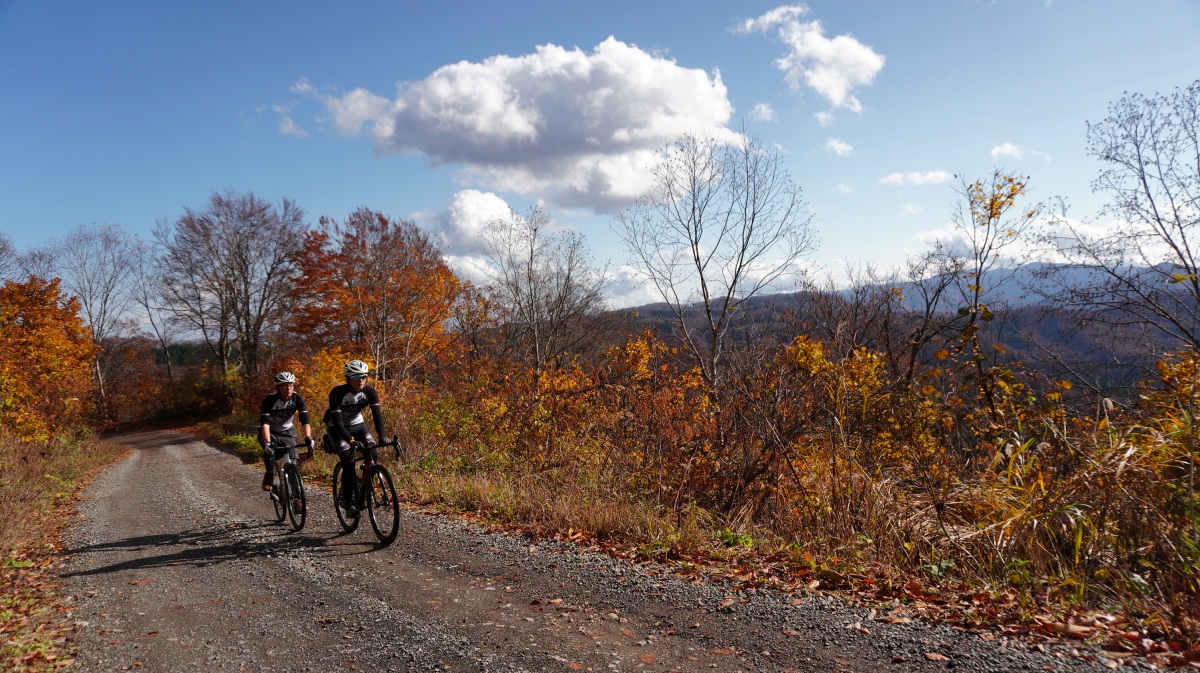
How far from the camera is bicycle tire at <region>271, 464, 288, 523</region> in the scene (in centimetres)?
794

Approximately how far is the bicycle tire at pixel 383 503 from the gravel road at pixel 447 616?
0.19 metres

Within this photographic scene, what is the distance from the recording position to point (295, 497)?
774cm

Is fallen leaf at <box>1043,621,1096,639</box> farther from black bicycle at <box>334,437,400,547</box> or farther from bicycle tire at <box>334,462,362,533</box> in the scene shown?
bicycle tire at <box>334,462,362,533</box>

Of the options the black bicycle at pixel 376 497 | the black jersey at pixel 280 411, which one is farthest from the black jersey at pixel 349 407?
the black jersey at pixel 280 411

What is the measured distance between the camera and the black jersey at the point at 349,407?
270 inches

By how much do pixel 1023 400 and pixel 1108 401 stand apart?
66.6 inches

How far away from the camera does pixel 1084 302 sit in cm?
976

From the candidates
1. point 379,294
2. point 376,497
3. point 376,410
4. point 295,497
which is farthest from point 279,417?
point 379,294

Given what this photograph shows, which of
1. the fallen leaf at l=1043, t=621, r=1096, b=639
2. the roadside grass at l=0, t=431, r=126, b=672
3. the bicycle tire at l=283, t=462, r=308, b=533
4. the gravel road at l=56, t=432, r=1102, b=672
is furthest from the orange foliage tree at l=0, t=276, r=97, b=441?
the fallen leaf at l=1043, t=621, r=1096, b=639

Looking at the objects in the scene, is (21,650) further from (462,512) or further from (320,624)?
(462,512)

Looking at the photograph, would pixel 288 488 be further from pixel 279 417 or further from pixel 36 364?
pixel 36 364

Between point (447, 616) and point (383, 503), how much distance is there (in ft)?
7.89

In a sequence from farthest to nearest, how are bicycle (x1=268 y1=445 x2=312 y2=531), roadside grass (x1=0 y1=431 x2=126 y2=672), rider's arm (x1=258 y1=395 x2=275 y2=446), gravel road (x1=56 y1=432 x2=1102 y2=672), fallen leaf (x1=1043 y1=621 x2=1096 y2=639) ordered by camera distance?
rider's arm (x1=258 y1=395 x2=275 y2=446) < bicycle (x1=268 y1=445 x2=312 y2=531) < roadside grass (x1=0 y1=431 x2=126 y2=672) < gravel road (x1=56 y1=432 x2=1102 y2=672) < fallen leaf (x1=1043 y1=621 x2=1096 y2=639)

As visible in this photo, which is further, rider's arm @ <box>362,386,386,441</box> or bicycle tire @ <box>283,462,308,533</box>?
bicycle tire @ <box>283,462,308,533</box>
